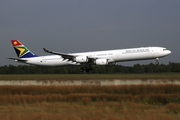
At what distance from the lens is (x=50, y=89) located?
24.7 m

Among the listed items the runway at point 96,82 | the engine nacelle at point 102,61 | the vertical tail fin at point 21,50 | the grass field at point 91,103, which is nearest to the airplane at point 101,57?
the engine nacelle at point 102,61

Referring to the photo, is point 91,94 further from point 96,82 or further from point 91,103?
point 96,82

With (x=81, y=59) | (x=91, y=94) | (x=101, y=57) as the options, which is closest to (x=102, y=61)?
(x=101, y=57)

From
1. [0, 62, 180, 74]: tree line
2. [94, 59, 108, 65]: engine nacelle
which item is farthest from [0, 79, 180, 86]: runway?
[0, 62, 180, 74]: tree line

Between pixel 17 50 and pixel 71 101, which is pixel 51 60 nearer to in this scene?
pixel 17 50

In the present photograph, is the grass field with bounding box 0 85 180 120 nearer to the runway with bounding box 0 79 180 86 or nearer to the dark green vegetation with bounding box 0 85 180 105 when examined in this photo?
the dark green vegetation with bounding box 0 85 180 105

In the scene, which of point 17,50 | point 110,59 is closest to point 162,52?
point 110,59

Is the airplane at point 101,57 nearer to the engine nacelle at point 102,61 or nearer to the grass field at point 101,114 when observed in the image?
the engine nacelle at point 102,61

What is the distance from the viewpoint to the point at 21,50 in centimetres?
4756

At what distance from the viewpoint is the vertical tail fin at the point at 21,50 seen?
153 feet

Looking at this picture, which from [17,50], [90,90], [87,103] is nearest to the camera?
[87,103]

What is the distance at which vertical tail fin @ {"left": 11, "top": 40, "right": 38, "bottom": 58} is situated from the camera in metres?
46.7

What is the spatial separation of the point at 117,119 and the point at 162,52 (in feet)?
97.0

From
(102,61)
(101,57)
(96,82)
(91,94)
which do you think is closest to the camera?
(91,94)
